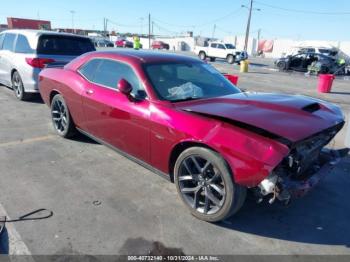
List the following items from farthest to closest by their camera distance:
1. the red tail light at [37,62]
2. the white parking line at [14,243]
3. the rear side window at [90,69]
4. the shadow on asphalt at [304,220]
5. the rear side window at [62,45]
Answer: the rear side window at [62,45]
the red tail light at [37,62]
the rear side window at [90,69]
the shadow on asphalt at [304,220]
the white parking line at [14,243]

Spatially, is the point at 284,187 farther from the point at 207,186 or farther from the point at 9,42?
the point at 9,42

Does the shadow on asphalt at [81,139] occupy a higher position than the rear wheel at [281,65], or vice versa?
the shadow on asphalt at [81,139]

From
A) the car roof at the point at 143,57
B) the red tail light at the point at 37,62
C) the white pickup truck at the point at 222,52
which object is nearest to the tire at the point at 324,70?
the white pickup truck at the point at 222,52

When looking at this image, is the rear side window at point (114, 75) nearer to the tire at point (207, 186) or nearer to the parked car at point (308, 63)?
the tire at point (207, 186)

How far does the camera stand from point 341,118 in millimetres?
3543

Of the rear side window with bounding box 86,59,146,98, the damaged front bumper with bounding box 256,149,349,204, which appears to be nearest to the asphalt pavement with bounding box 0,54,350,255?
the damaged front bumper with bounding box 256,149,349,204

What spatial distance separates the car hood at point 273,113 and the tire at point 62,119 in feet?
7.96

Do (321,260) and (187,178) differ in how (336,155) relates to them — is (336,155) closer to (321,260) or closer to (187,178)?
(321,260)

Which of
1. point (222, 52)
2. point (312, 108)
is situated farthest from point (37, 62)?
point (222, 52)

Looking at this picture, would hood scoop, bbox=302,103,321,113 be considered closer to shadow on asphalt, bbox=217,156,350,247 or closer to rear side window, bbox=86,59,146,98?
shadow on asphalt, bbox=217,156,350,247

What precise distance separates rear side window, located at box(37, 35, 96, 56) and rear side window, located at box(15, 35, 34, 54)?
1.02 ft

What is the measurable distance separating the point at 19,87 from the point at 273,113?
22.6 feet

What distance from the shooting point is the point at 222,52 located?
29250mm

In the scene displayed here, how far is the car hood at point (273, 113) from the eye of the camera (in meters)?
2.81
